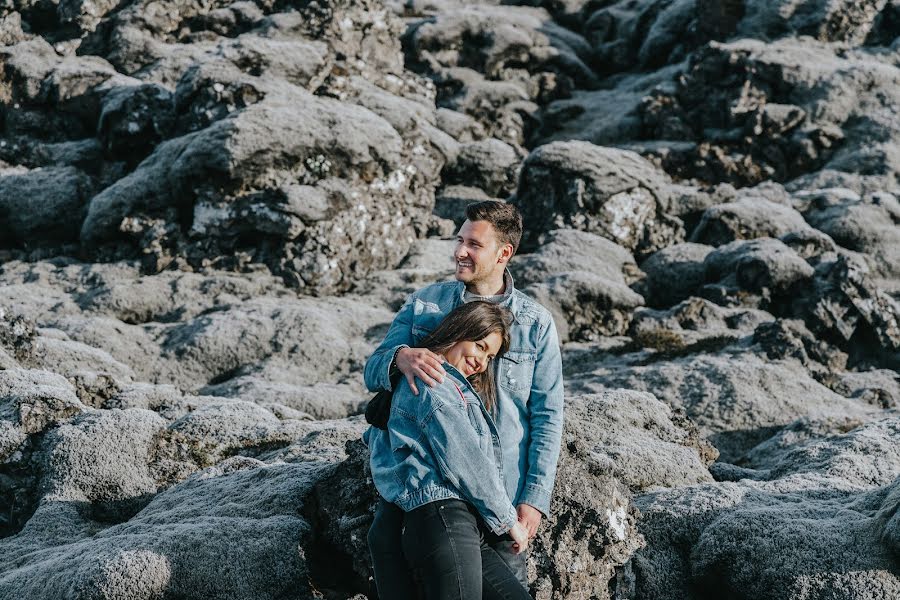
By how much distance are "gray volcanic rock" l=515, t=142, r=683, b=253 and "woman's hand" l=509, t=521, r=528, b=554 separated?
89.5ft

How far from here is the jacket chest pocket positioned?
7.50m

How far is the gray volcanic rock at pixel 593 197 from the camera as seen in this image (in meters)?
34.0

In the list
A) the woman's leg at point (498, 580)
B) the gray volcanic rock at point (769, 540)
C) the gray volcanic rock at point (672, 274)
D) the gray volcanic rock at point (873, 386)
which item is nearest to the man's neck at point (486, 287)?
the woman's leg at point (498, 580)

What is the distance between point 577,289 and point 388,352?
20760 mm

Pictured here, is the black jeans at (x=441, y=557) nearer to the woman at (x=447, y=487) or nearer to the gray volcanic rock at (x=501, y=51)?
the woman at (x=447, y=487)

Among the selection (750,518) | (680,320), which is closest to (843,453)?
(750,518)

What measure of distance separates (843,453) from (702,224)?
23.3 metres

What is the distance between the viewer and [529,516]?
7055 millimetres

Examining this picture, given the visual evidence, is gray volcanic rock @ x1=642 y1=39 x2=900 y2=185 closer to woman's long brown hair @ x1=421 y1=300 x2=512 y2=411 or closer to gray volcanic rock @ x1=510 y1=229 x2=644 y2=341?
gray volcanic rock @ x1=510 y1=229 x2=644 y2=341

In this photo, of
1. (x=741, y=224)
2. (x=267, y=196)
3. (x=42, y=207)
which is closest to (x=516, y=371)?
(x=267, y=196)

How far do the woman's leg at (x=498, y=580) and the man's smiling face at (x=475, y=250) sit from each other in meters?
2.67

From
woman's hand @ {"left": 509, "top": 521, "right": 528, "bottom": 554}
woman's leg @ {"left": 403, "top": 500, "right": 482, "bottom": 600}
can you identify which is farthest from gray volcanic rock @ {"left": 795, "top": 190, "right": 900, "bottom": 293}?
woman's leg @ {"left": 403, "top": 500, "right": 482, "bottom": 600}

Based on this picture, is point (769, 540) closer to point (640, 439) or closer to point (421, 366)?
point (640, 439)

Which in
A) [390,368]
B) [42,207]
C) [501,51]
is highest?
[390,368]
